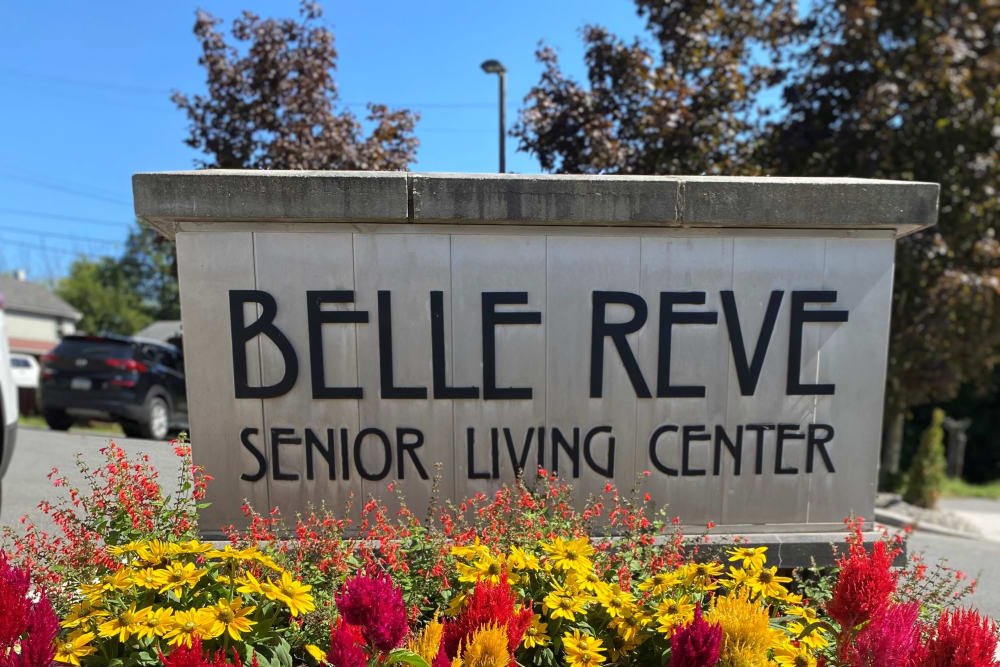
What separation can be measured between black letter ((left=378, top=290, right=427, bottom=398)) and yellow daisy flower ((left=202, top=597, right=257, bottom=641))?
1.26m

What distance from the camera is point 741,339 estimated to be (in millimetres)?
2939

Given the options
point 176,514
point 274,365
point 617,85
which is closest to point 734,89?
point 617,85

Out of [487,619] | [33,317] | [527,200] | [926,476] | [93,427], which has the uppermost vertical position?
[527,200]

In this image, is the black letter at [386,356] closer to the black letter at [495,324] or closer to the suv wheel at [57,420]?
the black letter at [495,324]

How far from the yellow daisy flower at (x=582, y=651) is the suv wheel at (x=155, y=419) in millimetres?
9133

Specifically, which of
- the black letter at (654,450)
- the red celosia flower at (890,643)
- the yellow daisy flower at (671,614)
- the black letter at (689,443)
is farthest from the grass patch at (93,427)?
the red celosia flower at (890,643)

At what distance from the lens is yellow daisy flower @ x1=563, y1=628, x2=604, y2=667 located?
1.77 meters

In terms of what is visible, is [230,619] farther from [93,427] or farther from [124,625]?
[93,427]

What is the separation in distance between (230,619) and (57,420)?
33.1ft

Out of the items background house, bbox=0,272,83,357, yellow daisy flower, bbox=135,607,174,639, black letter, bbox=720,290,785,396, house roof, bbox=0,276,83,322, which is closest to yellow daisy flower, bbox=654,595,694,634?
black letter, bbox=720,290,785,396

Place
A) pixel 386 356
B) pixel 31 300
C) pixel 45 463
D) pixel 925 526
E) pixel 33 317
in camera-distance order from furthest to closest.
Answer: pixel 31 300
pixel 33 317
pixel 925 526
pixel 45 463
pixel 386 356

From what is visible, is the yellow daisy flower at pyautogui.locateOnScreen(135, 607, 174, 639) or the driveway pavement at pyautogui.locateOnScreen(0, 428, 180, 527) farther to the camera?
the driveway pavement at pyautogui.locateOnScreen(0, 428, 180, 527)

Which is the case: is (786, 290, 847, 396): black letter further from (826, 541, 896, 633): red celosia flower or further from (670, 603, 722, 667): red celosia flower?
(670, 603, 722, 667): red celosia flower

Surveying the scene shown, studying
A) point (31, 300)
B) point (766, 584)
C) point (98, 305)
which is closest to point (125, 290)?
point (98, 305)
